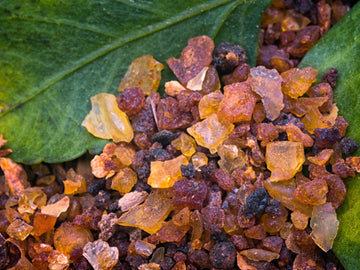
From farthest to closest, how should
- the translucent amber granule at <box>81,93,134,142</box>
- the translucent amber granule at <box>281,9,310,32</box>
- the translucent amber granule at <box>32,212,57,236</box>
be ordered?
the translucent amber granule at <box>281,9,310,32</box> → the translucent amber granule at <box>81,93,134,142</box> → the translucent amber granule at <box>32,212,57,236</box>

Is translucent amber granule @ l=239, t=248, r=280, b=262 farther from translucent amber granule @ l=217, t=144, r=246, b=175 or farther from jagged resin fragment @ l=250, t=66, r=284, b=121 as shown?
jagged resin fragment @ l=250, t=66, r=284, b=121

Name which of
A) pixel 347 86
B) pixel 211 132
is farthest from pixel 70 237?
pixel 347 86

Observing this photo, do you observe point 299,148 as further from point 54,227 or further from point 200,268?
point 54,227

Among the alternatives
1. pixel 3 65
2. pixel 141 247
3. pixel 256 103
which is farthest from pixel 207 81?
pixel 3 65

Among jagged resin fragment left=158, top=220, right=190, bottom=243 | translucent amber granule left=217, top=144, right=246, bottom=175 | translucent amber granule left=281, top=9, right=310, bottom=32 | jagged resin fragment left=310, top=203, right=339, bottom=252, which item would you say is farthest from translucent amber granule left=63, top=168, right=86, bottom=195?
translucent amber granule left=281, top=9, right=310, bottom=32

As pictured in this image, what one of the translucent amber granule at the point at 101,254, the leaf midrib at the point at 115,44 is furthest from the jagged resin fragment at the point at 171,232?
the leaf midrib at the point at 115,44

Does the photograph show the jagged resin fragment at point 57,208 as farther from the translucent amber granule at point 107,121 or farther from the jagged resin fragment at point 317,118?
the jagged resin fragment at point 317,118
